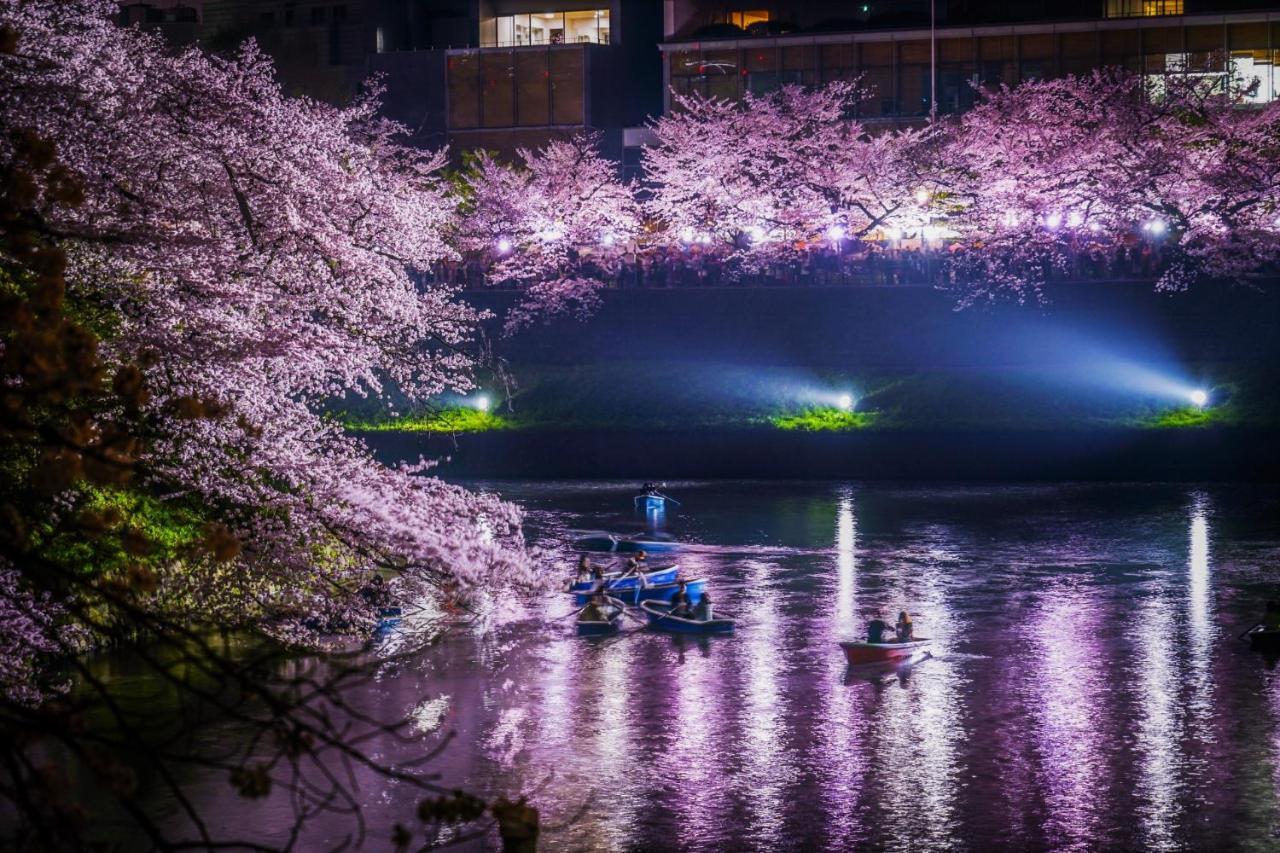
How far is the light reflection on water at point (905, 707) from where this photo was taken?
15375 millimetres

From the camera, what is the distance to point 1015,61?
58.4m

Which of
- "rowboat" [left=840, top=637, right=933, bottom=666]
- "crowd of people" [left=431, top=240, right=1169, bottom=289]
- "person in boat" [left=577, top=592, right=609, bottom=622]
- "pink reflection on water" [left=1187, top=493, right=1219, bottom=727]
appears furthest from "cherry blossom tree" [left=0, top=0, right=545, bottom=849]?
"crowd of people" [left=431, top=240, right=1169, bottom=289]

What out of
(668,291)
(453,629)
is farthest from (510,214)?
(453,629)

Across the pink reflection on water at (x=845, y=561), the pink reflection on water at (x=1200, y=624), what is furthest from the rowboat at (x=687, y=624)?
the pink reflection on water at (x=1200, y=624)

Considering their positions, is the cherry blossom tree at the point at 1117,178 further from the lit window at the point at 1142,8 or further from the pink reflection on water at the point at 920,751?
the pink reflection on water at the point at 920,751

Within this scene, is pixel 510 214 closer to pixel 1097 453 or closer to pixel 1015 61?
pixel 1015 61

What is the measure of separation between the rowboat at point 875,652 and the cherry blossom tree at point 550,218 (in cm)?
3121

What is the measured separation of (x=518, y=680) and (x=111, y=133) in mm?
8760

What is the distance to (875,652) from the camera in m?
21.4

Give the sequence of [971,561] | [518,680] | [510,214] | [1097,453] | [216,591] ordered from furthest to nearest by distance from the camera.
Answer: [510,214]
[1097,453]
[971,561]
[518,680]
[216,591]

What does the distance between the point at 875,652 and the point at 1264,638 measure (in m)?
5.70

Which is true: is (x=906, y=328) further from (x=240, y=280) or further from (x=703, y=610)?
(x=240, y=280)

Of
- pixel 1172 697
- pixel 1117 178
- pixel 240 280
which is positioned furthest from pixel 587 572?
pixel 1117 178

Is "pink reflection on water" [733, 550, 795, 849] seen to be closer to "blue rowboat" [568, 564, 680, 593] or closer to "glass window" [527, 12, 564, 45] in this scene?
"blue rowboat" [568, 564, 680, 593]
